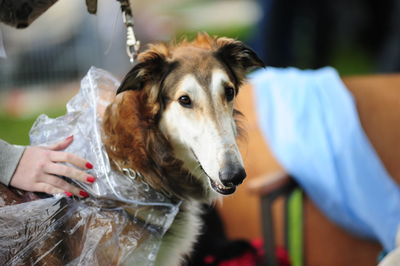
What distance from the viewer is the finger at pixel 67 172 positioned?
1590mm

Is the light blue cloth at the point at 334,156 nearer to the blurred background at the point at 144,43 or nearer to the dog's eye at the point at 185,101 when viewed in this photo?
the dog's eye at the point at 185,101

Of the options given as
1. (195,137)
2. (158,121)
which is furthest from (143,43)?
(195,137)

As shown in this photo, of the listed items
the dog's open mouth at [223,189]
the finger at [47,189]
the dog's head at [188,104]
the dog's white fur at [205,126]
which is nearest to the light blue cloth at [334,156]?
the dog's head at [188,104]

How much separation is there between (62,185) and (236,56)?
73 centimetres

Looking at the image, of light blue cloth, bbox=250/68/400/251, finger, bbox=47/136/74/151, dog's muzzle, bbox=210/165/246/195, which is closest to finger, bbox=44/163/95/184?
finger, bbox=47/136/74/151

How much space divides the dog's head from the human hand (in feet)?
0.68

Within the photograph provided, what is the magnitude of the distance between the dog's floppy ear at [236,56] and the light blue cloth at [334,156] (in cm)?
115

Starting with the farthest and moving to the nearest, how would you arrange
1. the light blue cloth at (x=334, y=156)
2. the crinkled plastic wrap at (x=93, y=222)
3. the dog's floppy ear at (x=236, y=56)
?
the light blue cloth at (x=334, y=156) → the dog's floppy ear at (x=236, y=56) → the crinkled plastic wrap at (x=93, y=222)

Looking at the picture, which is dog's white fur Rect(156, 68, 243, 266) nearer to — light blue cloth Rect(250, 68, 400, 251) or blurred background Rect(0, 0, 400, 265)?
light blue cloth Rect(250, 68, 400, 251)

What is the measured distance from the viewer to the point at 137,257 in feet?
5.34

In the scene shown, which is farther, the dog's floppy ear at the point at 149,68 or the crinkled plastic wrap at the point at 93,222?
the dog's floppy ear at the point at 149,68

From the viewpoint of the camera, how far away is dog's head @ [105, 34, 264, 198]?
1.65m

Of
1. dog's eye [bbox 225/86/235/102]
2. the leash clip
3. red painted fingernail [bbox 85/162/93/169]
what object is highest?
the leash clip

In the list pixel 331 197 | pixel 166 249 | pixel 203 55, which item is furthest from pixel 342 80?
pixel 166 249
